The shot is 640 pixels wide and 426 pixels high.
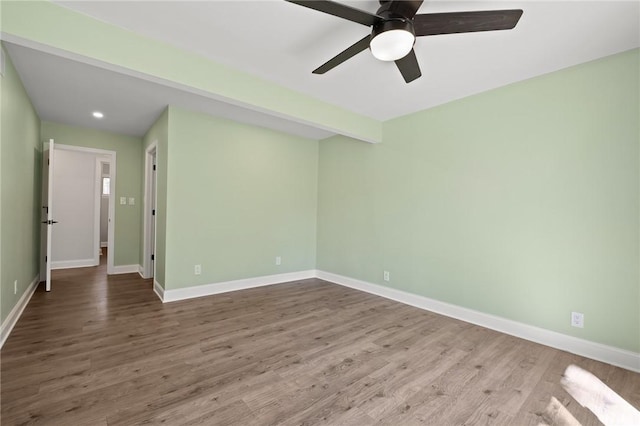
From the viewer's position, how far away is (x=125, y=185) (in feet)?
16.6

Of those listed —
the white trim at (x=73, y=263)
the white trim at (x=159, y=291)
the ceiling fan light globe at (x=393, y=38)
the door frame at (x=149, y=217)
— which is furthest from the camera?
the white trim at (x=73, y=263)

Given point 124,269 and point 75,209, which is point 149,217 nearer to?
point 124,269

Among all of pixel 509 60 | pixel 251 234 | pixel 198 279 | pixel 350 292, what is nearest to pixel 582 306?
→ pixel 509 60

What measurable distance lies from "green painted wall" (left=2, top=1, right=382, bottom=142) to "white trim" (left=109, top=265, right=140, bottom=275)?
403 cm

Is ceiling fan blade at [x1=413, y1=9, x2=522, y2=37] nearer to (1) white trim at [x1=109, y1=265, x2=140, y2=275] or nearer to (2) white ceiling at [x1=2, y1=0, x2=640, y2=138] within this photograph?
(2) white ceiling at [x1=2, y1=0, x2=640, y2=138]

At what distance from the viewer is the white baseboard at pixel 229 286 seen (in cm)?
361

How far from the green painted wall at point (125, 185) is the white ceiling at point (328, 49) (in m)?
1.43

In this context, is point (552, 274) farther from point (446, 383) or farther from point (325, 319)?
point (325, 319)

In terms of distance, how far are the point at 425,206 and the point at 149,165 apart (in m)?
4.35

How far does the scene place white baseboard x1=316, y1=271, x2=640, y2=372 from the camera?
229cm

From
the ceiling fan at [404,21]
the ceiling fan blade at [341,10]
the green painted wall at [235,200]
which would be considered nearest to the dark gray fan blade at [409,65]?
the ceiling fan at [404,21]

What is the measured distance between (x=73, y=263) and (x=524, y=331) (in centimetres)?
732

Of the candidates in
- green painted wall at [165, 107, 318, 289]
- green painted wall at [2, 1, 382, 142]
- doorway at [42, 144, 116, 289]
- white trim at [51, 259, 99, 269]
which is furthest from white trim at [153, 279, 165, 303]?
white trim at [51, 259, 99, 269]

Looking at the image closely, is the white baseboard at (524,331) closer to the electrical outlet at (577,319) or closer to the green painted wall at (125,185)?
the electrical outlet at (577,319)
